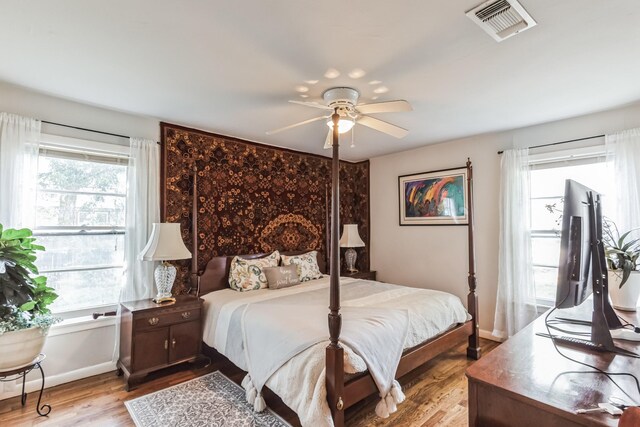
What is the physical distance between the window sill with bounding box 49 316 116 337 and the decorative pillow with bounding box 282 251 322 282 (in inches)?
74.7

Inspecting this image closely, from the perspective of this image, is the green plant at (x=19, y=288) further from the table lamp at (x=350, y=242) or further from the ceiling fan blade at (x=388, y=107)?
the table lamp at (x=350, y=242)

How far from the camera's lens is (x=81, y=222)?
291 cm

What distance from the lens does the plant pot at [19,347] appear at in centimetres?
207

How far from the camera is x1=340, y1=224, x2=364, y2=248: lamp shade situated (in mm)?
4660

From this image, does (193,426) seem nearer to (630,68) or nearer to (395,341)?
(395,341)

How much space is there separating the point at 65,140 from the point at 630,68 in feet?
14.8

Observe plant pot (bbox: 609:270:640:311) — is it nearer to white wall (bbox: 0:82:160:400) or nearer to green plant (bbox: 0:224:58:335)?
green plant (bbox: 0:224:58:335)

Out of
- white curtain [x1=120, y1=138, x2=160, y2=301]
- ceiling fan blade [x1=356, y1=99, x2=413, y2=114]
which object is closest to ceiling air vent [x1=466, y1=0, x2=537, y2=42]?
ceiling fan blade [x1=356, y1=99, x2=413, y2=114]

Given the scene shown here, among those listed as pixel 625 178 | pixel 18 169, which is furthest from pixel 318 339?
pixel 625 178

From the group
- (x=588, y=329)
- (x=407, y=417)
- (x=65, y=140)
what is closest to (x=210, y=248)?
(x=65, y=140)

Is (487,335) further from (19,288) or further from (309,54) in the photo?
(19,288)

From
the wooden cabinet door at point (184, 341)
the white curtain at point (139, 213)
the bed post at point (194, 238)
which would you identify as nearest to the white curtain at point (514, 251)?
the wooden cabinet door at point (184, 341)

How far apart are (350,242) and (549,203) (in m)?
2.48

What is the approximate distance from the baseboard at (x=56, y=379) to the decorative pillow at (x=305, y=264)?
6.72 ft
